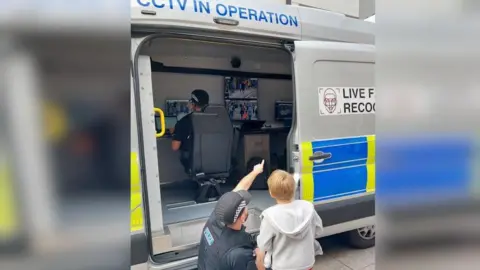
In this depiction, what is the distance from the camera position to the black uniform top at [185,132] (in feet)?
11.7

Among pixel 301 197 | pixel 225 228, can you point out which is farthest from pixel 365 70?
pixel 225 228

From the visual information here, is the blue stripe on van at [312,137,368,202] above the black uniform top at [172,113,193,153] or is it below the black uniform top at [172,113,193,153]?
below

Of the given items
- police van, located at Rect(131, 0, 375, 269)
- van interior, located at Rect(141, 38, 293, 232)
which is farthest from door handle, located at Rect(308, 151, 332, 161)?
van interior, located at Rect(141, 38, 293, 232)

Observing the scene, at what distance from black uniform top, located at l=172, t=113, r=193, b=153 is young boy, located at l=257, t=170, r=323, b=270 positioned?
182 centimetres

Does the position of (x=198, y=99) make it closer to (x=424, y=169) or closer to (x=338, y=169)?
(x=338, y=169)

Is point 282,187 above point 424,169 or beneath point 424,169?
beneath

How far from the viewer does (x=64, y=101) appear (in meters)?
0.54

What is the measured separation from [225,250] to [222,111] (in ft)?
7.03

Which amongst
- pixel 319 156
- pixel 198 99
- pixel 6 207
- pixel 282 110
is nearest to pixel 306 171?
pixel 319 156

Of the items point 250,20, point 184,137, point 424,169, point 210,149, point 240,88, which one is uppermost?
point 250,20

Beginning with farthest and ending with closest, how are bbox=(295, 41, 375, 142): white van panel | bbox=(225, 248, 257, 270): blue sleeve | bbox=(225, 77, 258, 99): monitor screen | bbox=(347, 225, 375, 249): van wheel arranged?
bbox=(225, 77, 258, 99): monitor screen
bbox=(347, 225, 375, 249): van wheel
bbox=(295, 41, 375, 142): white van panel
bbox=(225, 248, 257, 270): blue sleeve

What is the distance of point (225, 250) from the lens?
1745mm

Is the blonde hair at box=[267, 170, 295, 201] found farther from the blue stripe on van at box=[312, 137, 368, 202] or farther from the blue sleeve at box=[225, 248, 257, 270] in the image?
the blue stripe on van at box=[312, 137, 368, 202]

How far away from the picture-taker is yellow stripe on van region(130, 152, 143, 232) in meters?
1.97
